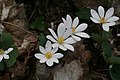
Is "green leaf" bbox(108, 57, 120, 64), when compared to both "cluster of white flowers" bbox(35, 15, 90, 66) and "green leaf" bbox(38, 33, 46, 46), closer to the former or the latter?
"cluster of white flowers" bbox(35, 15, 90, 66)

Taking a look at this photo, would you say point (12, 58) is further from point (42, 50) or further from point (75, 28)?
point (75, 28)

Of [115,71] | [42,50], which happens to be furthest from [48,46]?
[115,71]

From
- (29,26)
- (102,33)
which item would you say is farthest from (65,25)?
(29,26)

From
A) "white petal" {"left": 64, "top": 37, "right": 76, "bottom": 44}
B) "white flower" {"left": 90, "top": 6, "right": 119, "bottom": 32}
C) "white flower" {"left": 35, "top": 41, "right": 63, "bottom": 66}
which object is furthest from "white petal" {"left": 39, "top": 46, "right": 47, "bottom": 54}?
"white flower" {"left": 90, "top": 6, "right": 119, "bottom": 32}

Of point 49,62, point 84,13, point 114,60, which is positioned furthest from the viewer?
point 84,13

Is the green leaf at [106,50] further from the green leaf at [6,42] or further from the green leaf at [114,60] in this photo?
the green leaf at [6,42]

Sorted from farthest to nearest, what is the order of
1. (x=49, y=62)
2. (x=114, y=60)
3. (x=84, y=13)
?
(x=84, y=13) → (x=114, y=60) → (x=49, y=62)

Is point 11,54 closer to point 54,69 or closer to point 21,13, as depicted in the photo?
point 54,69

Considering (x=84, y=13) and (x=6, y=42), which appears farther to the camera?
(x=84, y=13)

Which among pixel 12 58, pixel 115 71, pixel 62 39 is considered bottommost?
pixel 115 71
